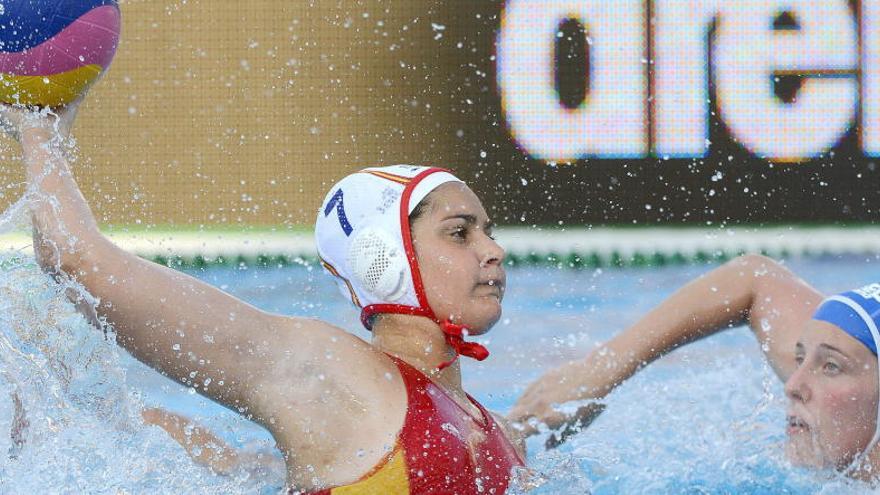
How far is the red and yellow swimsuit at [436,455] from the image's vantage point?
2154 mm

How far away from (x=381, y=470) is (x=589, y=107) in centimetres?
580

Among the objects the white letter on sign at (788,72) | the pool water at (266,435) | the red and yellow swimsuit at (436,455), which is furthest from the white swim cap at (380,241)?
the white letter on sign at (788,72)

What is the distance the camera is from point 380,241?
7.75ft

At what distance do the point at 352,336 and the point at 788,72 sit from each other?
5.84 m

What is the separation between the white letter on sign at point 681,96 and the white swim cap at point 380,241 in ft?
17.8

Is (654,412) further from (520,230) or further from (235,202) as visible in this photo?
(235,202)

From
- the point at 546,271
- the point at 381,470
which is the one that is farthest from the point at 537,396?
the point at 546,271

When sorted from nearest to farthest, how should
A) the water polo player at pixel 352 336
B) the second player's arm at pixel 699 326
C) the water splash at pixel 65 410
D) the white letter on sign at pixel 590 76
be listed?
the water polo player at pixel 352 336 → the water splash at pixel 65 410 → the second player's arm at pixel 699 326 → the white letter on sign at pixel 590 76

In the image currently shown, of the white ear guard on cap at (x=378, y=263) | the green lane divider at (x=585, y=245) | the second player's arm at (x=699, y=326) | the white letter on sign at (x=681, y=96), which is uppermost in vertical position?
the white ear guard on cap at (x=378, y=263)

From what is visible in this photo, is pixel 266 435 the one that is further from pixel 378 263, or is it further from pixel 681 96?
pixel 681 96

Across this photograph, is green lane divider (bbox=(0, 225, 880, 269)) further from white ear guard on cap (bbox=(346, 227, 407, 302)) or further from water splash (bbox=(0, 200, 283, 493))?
white ear guard on cap (bbox=(346, 227, 407, 302))

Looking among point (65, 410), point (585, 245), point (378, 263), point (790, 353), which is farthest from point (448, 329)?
point (585, 245)

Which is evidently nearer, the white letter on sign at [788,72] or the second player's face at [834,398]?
the second player's face at [834,398]

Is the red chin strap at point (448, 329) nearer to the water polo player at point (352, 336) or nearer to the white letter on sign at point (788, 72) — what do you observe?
the water polo player at point (352, 336)
